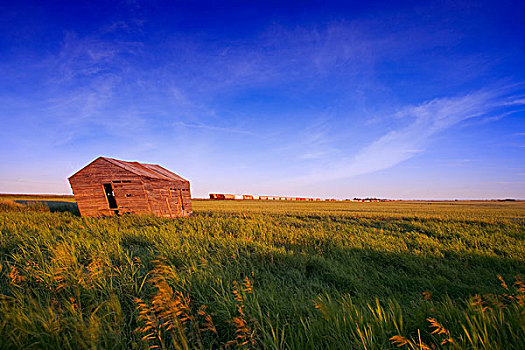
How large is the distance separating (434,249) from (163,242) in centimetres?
794

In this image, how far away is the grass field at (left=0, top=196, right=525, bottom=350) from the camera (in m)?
2.14

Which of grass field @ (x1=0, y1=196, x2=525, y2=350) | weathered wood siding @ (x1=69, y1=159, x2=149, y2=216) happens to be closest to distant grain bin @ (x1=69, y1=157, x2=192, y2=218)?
weathered wood siding @ (x1=69, y1=159, x2=149, y2=216)

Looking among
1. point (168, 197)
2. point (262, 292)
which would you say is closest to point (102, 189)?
point (168, 197)

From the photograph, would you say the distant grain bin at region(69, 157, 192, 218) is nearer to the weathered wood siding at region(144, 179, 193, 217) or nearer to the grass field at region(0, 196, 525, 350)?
the weathered wood siding at region(144, 179, 193, 217)

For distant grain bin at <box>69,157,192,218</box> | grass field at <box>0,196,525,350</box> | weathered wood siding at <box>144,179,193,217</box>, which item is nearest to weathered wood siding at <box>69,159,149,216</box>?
distant grain bin at <box>69,157,192,218</box>

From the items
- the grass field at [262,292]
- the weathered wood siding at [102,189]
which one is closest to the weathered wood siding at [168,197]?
the weathered wood siding at [102,189]

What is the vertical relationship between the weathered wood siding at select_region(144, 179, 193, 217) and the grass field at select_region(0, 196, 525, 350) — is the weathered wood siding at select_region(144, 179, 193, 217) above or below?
above

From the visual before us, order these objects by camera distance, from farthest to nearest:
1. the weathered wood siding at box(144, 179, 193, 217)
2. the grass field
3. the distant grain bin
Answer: the weathered wood siding at box(144, 179, 193, 217) < the distant grain bin < the grass field

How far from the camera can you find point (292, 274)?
Result: 457 centimetres

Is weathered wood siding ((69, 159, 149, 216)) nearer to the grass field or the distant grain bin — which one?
the distant grain bin

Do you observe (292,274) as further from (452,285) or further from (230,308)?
(452,285)

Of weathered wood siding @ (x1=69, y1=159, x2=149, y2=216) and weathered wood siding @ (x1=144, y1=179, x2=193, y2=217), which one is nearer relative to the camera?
weathered wood siding @ (x1=69, y1=159, x2=149, y2=216)

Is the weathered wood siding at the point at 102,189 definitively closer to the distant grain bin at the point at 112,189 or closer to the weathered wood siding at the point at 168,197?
the distant grain bin at the point at 112,189

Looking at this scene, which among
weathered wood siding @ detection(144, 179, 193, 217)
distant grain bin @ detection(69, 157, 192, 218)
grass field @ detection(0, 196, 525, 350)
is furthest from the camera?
weathered wood siding @ detection(144, 179, 193, 217)
